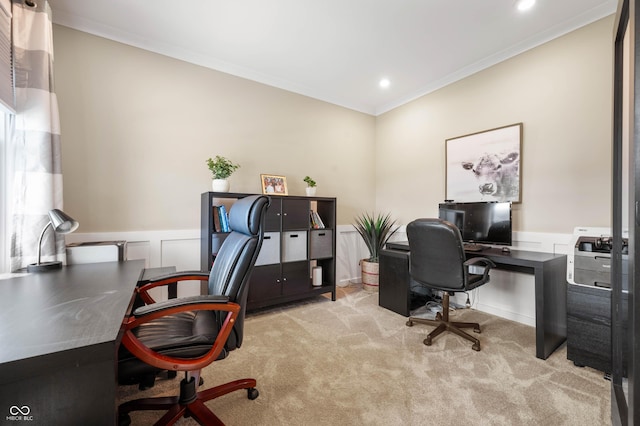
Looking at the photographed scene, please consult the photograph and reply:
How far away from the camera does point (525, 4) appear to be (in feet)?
6.94

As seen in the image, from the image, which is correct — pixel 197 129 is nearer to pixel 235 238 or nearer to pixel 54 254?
pixel 54 254

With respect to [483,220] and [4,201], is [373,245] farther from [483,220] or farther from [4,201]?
[4,201]

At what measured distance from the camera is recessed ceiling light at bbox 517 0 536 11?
208cm

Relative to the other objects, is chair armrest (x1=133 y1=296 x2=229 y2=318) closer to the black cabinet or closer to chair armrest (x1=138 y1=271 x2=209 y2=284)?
chair armrest (x1=138 y1=271 x2=209 y2=284)

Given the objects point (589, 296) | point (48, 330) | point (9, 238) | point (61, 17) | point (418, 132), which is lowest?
point (589, 296)

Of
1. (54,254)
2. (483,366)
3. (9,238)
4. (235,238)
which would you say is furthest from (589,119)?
(9,238)

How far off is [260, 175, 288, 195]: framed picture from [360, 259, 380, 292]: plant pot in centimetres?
150

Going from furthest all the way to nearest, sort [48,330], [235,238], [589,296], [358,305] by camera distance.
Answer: [358,305], [589,296], [235,238], [48,330]

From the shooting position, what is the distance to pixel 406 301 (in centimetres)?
273

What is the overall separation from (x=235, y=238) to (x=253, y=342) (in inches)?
45.8

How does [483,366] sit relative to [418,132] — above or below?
below

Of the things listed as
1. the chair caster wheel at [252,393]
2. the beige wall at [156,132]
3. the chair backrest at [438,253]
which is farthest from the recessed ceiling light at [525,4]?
the chair caster wheel at [252,393]

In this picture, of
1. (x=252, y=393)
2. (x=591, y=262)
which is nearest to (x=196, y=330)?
(x=252, y=393)

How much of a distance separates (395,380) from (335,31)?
2.85 meters
